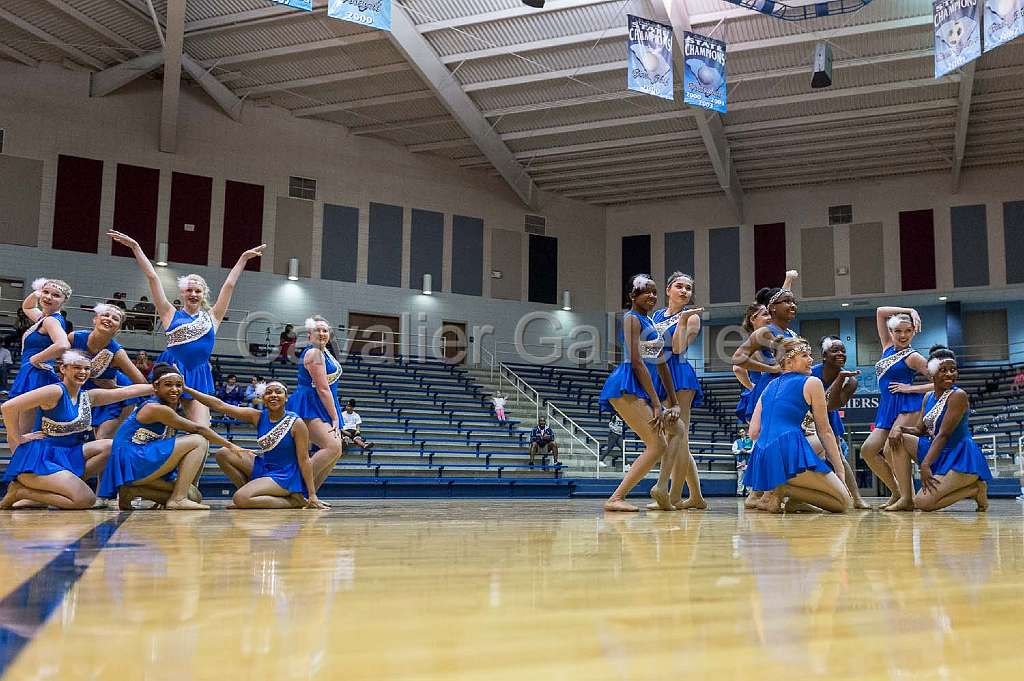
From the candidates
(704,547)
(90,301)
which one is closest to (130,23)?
(90,301)

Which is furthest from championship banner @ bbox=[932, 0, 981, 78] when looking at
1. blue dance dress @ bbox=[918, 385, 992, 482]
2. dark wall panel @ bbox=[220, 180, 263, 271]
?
dark wall panel @ bbox=[220, 180, 263, 271]

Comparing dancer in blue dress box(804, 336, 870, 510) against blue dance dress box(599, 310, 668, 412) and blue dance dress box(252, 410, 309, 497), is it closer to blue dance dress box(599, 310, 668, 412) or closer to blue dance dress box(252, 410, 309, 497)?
blue dance dress box(599, 310, 668, 412)

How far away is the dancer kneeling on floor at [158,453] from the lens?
200 inches

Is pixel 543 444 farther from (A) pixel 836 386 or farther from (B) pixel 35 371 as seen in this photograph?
(B) pixel 35 371

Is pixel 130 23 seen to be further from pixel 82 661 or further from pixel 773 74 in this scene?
pixel 82 661

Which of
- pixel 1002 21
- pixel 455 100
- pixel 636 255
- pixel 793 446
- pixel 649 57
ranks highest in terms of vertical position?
pixel 455 100

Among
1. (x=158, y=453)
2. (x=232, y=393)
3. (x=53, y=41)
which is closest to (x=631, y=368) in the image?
(x=158, y=453)

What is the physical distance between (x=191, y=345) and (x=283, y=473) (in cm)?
112

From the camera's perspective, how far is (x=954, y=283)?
22594 mm

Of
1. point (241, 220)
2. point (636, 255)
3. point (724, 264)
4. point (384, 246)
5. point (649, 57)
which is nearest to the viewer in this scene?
point (649, 57)

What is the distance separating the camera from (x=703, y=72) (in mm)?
14969

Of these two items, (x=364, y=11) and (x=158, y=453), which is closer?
(x=158, y=453)

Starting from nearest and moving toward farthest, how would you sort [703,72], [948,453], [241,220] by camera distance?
[948,453], [703,72], [241,220]

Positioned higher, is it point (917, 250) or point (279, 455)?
point (917, 250)
